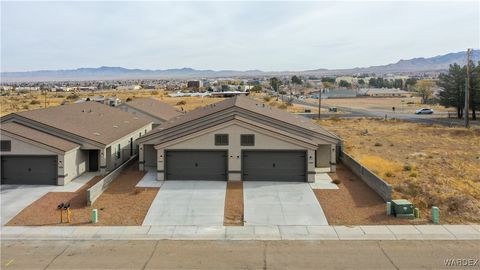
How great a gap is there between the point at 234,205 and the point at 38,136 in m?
14.8

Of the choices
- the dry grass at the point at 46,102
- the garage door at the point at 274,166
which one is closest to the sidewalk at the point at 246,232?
the garage door at the point at 274,166

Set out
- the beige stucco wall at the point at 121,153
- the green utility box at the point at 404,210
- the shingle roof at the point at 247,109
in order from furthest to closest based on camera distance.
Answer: the shingle roof at the point at 247,109, the beige stucco wall at the point at 121,153, the green utility box at the point at 404,210

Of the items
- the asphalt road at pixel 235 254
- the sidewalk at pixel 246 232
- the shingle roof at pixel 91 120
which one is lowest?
the asphalt road at pixel 235 254

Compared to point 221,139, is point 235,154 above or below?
below

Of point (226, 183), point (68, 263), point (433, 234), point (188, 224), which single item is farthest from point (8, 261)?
point (433, 234)

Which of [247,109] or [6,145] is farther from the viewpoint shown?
[247,109]

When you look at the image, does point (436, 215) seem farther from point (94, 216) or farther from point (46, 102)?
point (46, 102)

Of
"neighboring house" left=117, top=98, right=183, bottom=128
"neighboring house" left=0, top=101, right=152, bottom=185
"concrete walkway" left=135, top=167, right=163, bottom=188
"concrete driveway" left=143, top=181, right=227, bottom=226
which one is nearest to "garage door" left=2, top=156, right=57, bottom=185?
"neighboring house" left=0, top=101, right=152, bottom=185

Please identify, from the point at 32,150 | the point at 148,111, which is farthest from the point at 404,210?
the point at 148,111

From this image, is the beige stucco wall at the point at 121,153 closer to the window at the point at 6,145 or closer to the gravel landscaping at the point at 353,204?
the window at the point at 6,145

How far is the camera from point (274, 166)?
29.2 meters

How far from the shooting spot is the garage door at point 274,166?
95.0ft

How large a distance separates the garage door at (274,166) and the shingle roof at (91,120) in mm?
10666

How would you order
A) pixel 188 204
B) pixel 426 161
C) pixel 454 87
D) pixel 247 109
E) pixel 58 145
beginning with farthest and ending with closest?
pixel 454 87 < pixel 426 161 < pixel 247 109 < pixel 58 145 < pixel 188 204
